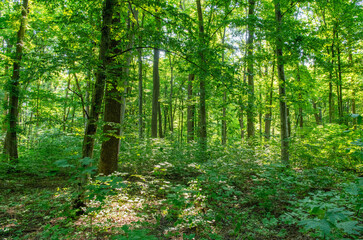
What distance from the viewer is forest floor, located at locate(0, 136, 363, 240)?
2.90 m

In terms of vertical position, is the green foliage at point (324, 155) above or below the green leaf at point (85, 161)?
below

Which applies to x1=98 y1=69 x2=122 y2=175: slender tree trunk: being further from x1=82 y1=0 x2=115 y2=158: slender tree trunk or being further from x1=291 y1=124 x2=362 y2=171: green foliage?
x1=291 y1=124 x2=362 y2=171: green foliage

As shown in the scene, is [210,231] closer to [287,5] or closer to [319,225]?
[319,225]

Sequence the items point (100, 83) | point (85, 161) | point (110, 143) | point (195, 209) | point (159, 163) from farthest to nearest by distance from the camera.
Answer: point (110, 143) < point (159, 163) < point (195, 209) < point (100, 83) < point (85, 161)

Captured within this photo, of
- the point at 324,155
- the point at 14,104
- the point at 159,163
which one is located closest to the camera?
the point at 159,163

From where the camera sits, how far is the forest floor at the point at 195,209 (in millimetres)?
2902

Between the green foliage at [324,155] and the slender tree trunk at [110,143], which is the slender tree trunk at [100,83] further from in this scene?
the green foliage at [324,155]

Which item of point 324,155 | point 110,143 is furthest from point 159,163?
point 324,155

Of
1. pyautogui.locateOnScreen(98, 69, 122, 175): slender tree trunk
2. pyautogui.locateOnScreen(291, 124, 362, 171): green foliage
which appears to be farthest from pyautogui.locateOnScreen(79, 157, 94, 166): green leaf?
pyautogui.locateOnScreen(291, 124, 362, 171): green foliage

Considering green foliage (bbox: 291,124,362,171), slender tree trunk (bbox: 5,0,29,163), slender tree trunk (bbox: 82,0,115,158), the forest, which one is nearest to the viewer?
the forest

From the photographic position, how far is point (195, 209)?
4.08m

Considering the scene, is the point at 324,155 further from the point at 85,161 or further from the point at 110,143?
the point at 85,161

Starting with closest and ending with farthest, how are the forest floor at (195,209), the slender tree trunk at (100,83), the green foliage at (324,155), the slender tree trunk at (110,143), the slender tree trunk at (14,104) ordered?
the forest floor at (195,209)
the slender tree trunk at (100,83)
the slender tree trunk at (110,143)
the green foliage at (324,155)
the slender tree trunk at (14,104)

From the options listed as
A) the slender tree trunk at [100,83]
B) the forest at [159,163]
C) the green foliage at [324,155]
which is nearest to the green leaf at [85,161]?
the forest at [159,163]
